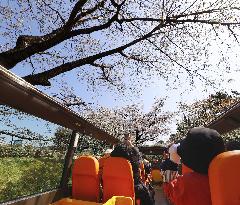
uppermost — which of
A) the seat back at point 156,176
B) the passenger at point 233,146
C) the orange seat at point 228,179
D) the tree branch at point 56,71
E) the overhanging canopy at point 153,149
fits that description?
the tree branch at point 56,71

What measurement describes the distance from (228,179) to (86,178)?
3.05 m

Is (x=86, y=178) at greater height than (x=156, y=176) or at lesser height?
lesser

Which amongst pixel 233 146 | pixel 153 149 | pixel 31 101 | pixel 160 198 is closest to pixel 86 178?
pixel 31 101

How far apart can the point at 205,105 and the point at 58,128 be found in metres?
32.4

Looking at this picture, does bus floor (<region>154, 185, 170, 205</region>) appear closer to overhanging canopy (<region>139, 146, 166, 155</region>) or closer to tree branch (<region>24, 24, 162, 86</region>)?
overhanging canopy (<region>139, 146, 166, 155</region>)

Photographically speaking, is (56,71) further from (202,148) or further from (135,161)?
(202,148)

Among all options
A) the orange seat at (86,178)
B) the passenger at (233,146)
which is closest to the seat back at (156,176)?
the orange seat at (86,178)

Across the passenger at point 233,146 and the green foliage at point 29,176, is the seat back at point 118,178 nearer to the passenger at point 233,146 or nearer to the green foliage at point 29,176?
the green foliage at point 29,176

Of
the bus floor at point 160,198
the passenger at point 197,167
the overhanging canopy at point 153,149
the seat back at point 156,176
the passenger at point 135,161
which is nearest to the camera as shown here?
the passenger at point 197,167

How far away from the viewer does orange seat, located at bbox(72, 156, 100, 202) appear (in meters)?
4.36

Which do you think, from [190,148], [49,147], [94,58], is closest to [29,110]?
[49,147]

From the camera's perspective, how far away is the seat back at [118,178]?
177 inches

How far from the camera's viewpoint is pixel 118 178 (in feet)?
14.8

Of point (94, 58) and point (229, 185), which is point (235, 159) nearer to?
point (229, 185)
